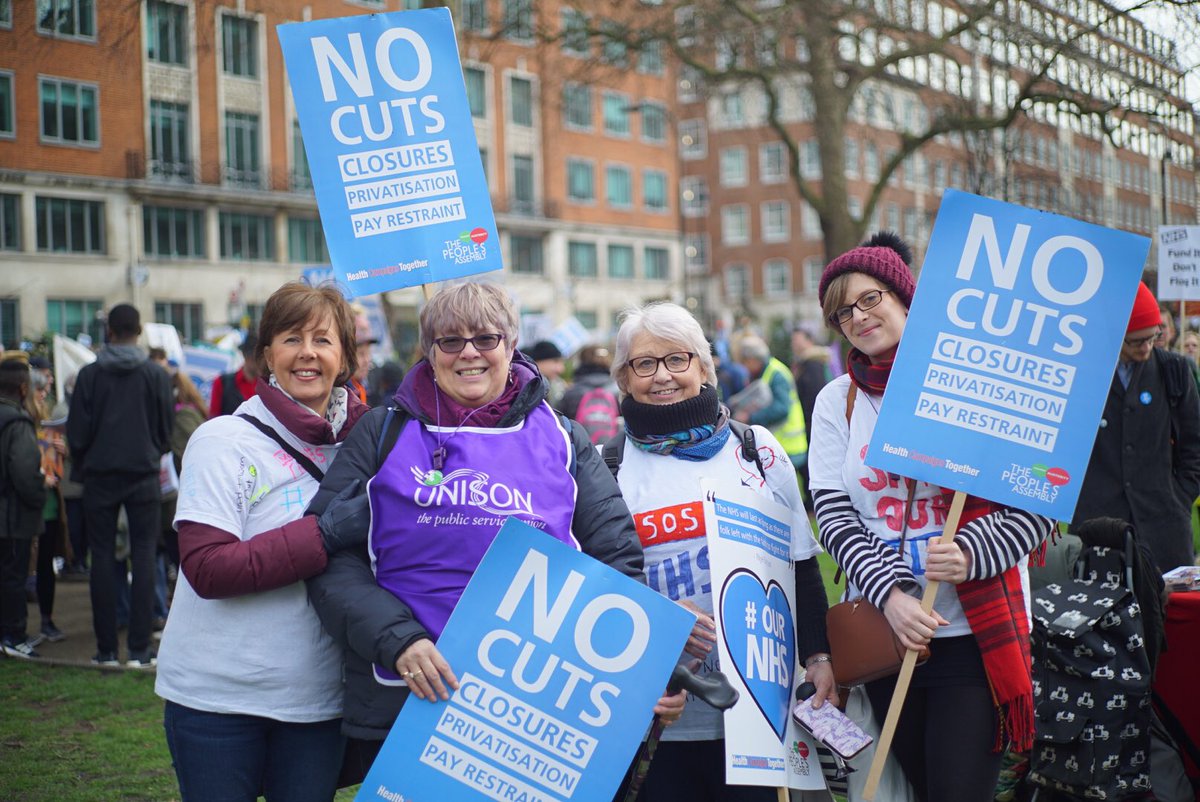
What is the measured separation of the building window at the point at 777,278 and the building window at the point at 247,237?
3268 centimetres

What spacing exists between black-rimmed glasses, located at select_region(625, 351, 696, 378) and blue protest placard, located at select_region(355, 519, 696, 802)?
2.61 ft

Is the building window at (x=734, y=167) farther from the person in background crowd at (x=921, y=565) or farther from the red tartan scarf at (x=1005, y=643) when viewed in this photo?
the red tartan scarf at (x=1005, y=643)

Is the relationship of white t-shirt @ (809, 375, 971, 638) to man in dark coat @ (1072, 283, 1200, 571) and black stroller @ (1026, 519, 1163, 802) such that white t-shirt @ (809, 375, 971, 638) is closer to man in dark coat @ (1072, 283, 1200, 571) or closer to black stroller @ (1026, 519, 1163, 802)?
black stroller @ (1026, 519, 1163, 802)

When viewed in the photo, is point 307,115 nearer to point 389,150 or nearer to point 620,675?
point 389,150

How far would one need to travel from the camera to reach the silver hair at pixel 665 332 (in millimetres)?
3348

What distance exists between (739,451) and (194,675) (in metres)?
1.60

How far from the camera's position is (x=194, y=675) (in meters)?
2.92

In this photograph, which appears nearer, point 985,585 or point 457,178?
point 985,585

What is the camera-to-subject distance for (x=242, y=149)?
41.6 meters

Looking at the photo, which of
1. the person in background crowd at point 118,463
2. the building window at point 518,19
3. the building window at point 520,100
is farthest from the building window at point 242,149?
the person in background crowd at point 118,463

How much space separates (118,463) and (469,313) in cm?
489

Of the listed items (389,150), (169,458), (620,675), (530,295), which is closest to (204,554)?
(620,675)

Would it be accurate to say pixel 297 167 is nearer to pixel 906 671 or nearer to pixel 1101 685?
pixel 1101 685

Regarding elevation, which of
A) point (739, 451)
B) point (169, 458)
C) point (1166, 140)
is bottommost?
point (169, 458)
